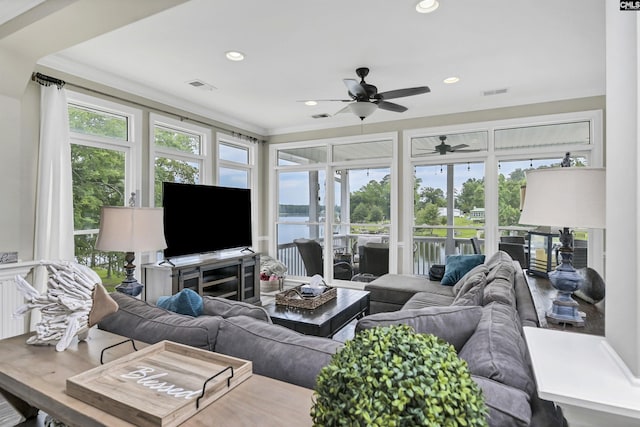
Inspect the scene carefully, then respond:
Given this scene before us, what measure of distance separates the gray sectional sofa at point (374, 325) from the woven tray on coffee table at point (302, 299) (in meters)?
1.37

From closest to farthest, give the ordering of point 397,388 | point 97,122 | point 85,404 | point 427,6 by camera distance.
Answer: point 397,388 < point 85,404 < point 427,6 < point 97,122

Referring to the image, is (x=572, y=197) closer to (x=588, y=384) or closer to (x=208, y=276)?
(x=588, y=384)

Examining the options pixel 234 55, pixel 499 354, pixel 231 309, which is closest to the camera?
pixel 499 354

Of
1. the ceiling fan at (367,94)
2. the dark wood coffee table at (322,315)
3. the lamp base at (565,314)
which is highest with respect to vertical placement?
the ceiling fan at (367,94)

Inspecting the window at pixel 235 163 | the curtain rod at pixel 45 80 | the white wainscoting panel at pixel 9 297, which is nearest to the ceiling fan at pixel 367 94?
the window at pixel 235 163

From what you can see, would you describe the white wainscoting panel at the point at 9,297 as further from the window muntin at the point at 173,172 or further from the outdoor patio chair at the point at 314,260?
the outdoor patio chair at the point at 314,260

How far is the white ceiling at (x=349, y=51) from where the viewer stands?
8.45ft

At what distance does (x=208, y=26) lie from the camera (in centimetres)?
279

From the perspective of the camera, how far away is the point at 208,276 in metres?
4.44

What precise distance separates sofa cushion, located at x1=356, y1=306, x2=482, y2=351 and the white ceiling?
7.15ft

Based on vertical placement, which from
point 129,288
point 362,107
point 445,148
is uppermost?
point 362,107

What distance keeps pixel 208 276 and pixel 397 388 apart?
419cm

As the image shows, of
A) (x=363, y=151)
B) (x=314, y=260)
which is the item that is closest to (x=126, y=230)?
(x=314, y=260)

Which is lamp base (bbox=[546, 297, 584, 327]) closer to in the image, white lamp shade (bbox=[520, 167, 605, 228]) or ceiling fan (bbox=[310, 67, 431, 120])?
white lamp shade (bbox=[520, 167, 605, 228])
